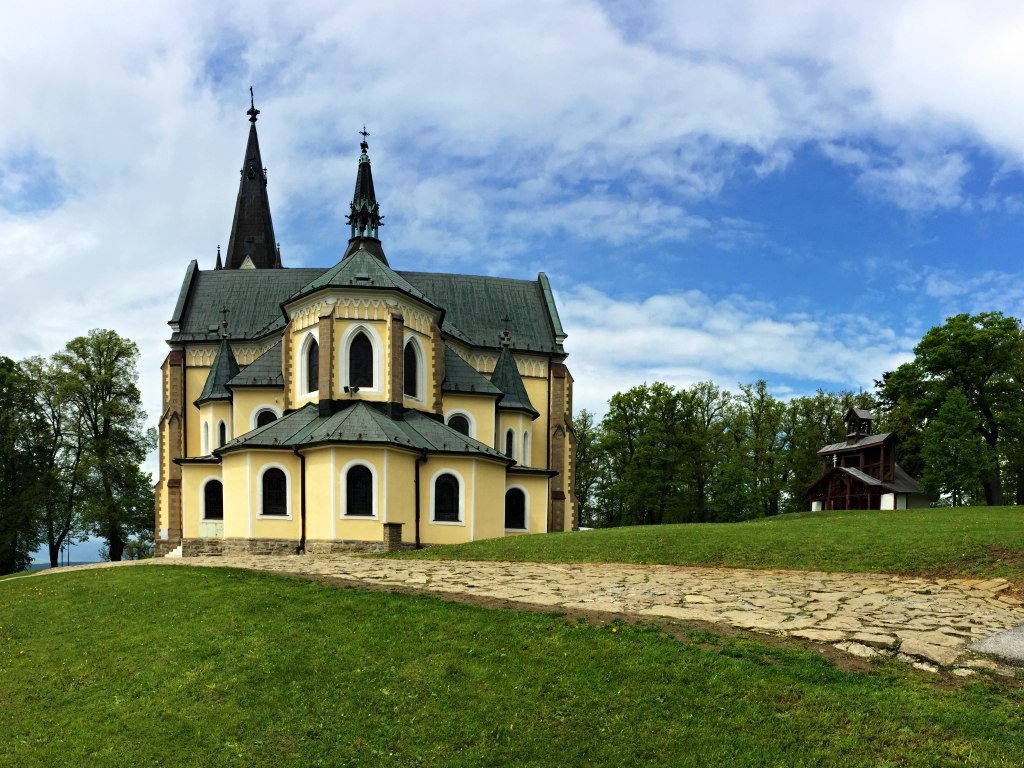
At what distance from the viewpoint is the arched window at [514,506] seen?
3391 cm

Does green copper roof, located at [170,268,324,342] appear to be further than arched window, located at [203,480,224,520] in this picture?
Yes

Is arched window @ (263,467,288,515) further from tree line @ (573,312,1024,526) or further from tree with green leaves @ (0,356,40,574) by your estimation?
tree line @ (573,312,1024,526)

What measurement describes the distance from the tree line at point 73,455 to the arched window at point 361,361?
19765mm

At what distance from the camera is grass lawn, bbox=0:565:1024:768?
7.59 m

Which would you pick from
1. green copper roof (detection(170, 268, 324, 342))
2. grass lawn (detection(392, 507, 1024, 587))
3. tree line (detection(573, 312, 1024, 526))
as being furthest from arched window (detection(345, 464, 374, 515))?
tree line (detection(573, 312, 1024, 526))

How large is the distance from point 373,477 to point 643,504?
30738 millimetres

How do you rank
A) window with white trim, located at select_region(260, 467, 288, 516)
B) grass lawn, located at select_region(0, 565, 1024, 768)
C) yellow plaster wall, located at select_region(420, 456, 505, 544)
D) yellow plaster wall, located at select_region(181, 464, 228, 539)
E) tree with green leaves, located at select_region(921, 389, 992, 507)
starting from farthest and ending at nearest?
tree with green leaves, located at select_region(921, 389, 992, 507)
yellow plaster wall, located at select_region(181, 464, 228, 539)
yellow plaster wall, located at select_region(420, 456, 505, 544)
window with white trim, located at select_region(260, 467, 288, 516)
grass lawn, located at select_region(0, 565, 1024, 768)

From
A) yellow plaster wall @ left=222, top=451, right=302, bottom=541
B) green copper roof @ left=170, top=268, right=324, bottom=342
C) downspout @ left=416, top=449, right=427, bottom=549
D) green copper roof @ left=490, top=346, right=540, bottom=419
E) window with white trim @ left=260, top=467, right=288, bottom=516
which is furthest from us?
green copper roof @ left=170, top=268, right=324, bottom=342

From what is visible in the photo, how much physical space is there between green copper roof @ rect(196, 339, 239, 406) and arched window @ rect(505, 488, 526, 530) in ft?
49.2

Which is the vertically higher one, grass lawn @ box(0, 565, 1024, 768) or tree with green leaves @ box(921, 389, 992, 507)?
tree with green leaves @ box(921, 389, 992, 507)

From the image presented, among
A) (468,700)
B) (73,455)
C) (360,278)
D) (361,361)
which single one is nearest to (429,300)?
(360,278)

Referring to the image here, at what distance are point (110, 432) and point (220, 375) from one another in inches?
436

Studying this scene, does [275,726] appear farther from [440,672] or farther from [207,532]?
[207,532]

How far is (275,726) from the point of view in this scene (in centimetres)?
834
